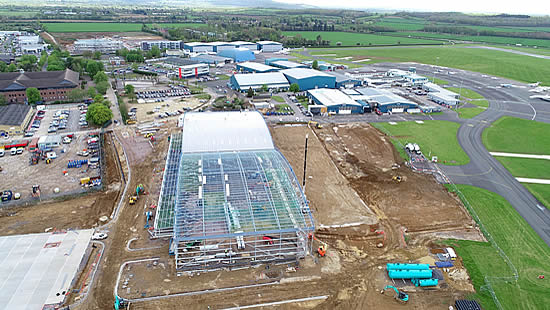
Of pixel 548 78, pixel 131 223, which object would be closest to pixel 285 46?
pixel 548 78

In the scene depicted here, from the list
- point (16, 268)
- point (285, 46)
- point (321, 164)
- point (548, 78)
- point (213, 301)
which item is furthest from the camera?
point (285, 46)

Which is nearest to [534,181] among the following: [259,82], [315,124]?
[315,124]

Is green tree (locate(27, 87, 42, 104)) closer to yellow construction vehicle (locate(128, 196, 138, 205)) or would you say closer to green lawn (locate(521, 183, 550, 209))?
yellow construction vehicle (locate(128, 196, 138, 205))

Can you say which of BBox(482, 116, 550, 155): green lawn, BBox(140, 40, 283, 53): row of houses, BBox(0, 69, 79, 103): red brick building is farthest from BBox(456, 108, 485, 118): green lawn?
BBox(140, 40, 283, 53): row of houses

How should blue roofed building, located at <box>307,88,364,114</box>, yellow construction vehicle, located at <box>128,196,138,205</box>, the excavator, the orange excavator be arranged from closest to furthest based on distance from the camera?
the excavator → the orange excavator → yellow construction vehicle, located at <box>128,196,138,205</box> → blue roofed building, located at <box>307,88,364,114</box>

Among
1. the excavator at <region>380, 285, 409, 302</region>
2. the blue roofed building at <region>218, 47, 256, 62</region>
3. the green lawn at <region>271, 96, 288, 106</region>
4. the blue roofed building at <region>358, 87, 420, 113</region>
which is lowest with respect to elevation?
the excavator at <region>380, 285, 409, 302</region>

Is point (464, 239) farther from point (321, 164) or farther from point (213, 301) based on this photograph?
point (213, 301)

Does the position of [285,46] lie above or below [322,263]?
above

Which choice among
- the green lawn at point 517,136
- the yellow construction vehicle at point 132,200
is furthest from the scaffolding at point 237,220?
the green lawn at point 517,136
